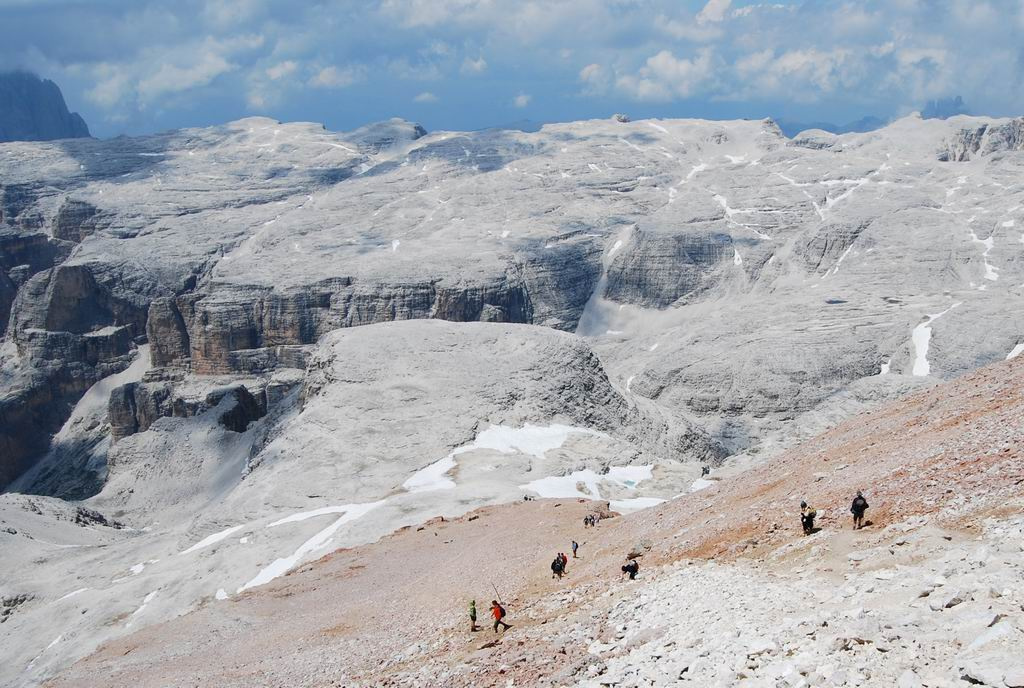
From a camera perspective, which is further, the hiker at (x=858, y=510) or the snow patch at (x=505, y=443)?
the snow patch at (x=505, y=443)

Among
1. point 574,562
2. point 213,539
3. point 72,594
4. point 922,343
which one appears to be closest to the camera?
point 574,562

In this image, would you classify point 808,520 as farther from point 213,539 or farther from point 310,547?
point 213,539

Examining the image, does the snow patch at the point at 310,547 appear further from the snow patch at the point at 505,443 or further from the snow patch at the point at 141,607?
the snow patch at the point at 141,607

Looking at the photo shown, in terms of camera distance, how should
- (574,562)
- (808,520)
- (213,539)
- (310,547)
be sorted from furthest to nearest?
(213,539) → (310,547) → (574,562) → (808,520)

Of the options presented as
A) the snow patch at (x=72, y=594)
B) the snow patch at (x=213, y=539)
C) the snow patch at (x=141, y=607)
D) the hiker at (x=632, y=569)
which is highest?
the hiker at (x=632, y=569)

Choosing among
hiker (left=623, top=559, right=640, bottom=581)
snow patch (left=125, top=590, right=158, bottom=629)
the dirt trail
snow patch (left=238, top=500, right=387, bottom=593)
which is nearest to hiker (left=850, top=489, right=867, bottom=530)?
the dirt trail

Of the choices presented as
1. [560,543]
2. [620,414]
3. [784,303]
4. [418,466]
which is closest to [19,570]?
[418,466]

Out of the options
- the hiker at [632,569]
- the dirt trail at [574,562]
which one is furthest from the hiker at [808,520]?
the hiker at [632,569]

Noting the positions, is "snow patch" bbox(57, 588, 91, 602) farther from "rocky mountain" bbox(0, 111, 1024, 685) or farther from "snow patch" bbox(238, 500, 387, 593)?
"snow patch" bbox(238, 500, 387, 593)

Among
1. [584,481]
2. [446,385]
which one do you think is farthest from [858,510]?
[446,385]

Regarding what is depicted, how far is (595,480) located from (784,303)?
9313 cm

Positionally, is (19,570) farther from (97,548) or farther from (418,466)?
(418,466)

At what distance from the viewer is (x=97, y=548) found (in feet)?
295

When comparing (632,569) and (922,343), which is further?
(922,343)
